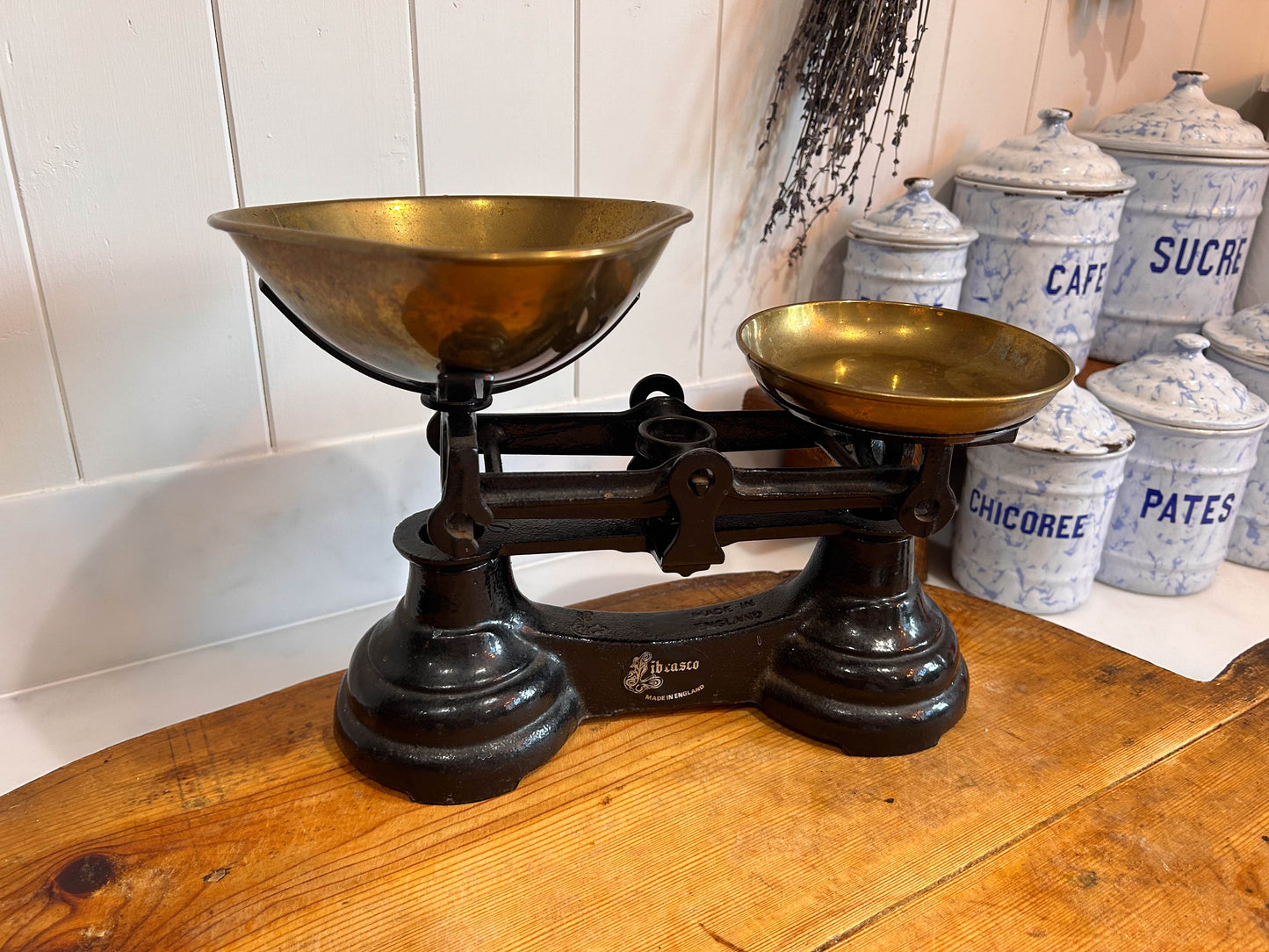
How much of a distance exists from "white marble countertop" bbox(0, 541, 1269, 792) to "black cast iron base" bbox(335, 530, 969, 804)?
298 millimetres

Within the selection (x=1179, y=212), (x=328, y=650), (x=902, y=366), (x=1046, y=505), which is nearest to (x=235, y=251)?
(x=328, y=650)

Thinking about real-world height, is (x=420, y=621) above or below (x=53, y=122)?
below

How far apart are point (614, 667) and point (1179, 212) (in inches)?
46.9

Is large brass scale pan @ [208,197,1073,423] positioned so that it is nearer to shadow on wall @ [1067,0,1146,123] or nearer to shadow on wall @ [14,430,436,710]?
shadow on wall @ [14,430,436,710]

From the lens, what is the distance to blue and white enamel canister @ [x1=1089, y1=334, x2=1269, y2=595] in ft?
4.19

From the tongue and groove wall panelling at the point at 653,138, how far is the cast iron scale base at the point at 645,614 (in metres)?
0.35

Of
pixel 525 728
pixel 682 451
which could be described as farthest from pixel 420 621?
pixel 682 451

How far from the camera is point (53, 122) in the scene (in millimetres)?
832

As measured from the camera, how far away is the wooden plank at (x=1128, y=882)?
669 millimetres

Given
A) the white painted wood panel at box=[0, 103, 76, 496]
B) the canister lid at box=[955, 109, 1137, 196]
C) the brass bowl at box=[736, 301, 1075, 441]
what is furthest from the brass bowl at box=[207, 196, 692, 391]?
the canister lid at box=[955, 109, 1137, 196]

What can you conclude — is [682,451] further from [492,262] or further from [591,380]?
[591,380]

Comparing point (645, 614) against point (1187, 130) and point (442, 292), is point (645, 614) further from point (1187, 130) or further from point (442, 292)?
point (1187, 130)

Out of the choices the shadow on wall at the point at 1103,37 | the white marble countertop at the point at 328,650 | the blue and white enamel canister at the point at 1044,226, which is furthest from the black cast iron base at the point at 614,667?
the shadow on wall at the point at 1103,37

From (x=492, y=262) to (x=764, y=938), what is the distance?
1.61ft
